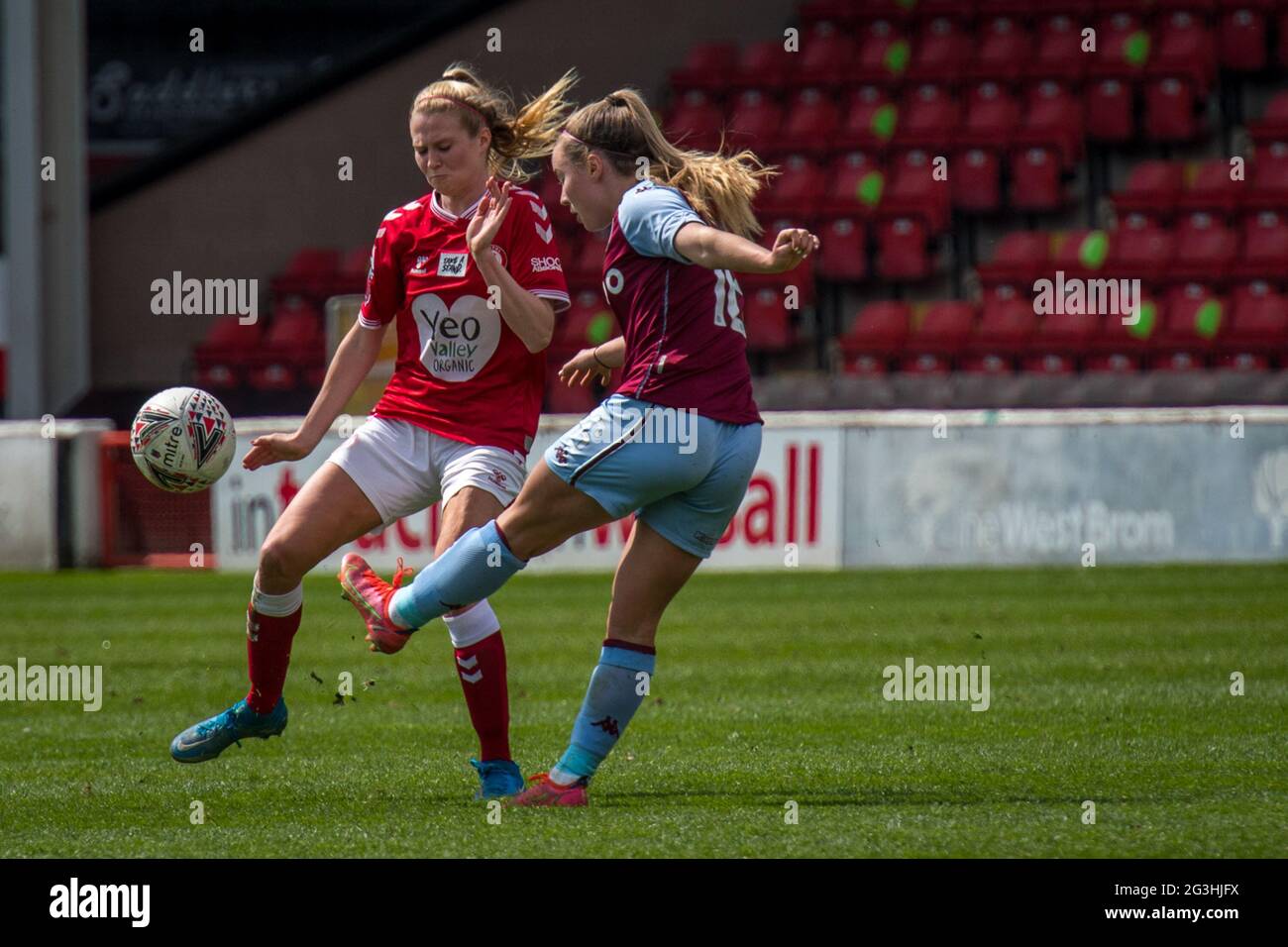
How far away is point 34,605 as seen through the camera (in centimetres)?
1365

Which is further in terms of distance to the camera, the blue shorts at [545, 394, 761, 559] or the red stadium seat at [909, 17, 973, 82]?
the red stadium seat at [909, 17, 973, 82]

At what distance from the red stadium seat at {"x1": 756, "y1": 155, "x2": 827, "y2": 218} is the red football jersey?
43.9ft

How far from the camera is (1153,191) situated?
19.3m

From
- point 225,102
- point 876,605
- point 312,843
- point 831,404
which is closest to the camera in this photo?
point 312,843

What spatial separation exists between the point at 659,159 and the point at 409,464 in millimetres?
1291

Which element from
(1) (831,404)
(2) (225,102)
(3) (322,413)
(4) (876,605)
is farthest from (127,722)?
(2) (225,102)

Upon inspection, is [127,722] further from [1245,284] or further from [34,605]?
[1245,284]

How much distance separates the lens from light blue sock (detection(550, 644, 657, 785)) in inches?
225

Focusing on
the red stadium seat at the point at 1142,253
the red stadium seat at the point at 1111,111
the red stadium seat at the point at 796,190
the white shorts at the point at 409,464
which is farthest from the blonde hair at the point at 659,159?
the red stadium seat at the point at 1111,111

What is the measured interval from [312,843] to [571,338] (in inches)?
562

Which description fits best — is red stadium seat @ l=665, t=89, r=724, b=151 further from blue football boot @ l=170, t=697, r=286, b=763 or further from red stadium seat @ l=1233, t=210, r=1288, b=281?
blue football boot @ l=170, t=697, r=286, b=763

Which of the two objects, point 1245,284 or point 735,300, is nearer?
point 735,300

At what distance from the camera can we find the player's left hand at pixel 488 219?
575 centimetres

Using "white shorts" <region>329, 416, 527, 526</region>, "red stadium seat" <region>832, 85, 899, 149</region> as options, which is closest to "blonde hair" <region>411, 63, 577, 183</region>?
"white shorts" <region>329, 416, 527, 526</region>
